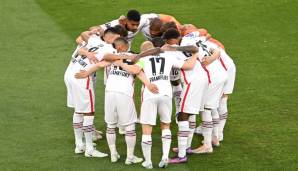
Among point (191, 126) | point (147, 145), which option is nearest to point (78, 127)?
point (147, 145)

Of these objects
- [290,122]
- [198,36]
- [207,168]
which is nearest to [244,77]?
[290,122]

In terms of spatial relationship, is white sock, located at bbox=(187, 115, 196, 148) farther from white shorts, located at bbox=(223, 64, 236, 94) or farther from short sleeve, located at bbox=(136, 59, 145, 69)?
short sleeve, located at bbox=(136, 59, 145, 69)

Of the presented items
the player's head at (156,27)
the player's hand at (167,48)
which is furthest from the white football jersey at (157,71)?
the player's head at (156,27)

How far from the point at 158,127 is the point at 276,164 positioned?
2.53 meters

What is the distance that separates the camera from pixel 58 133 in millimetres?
12117

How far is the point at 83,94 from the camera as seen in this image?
10.9 m

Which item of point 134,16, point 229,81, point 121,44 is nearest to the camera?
point 121,44

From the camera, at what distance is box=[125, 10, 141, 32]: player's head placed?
460 inches

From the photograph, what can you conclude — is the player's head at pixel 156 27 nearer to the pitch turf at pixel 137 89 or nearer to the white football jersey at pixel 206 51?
the white football jersey at pixel 206 51

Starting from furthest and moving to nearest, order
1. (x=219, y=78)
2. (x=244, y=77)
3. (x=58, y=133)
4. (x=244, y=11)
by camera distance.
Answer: (x=244, y=11), (x=244, y=77), (x=58, y=133), (x=219, y=78)

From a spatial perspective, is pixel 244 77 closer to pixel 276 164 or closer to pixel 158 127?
pixel 158 127

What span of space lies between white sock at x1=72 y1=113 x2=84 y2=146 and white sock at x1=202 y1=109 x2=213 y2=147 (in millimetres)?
2015

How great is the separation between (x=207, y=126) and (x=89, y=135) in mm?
1945

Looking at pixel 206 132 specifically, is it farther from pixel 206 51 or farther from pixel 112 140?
pixel 112 140
